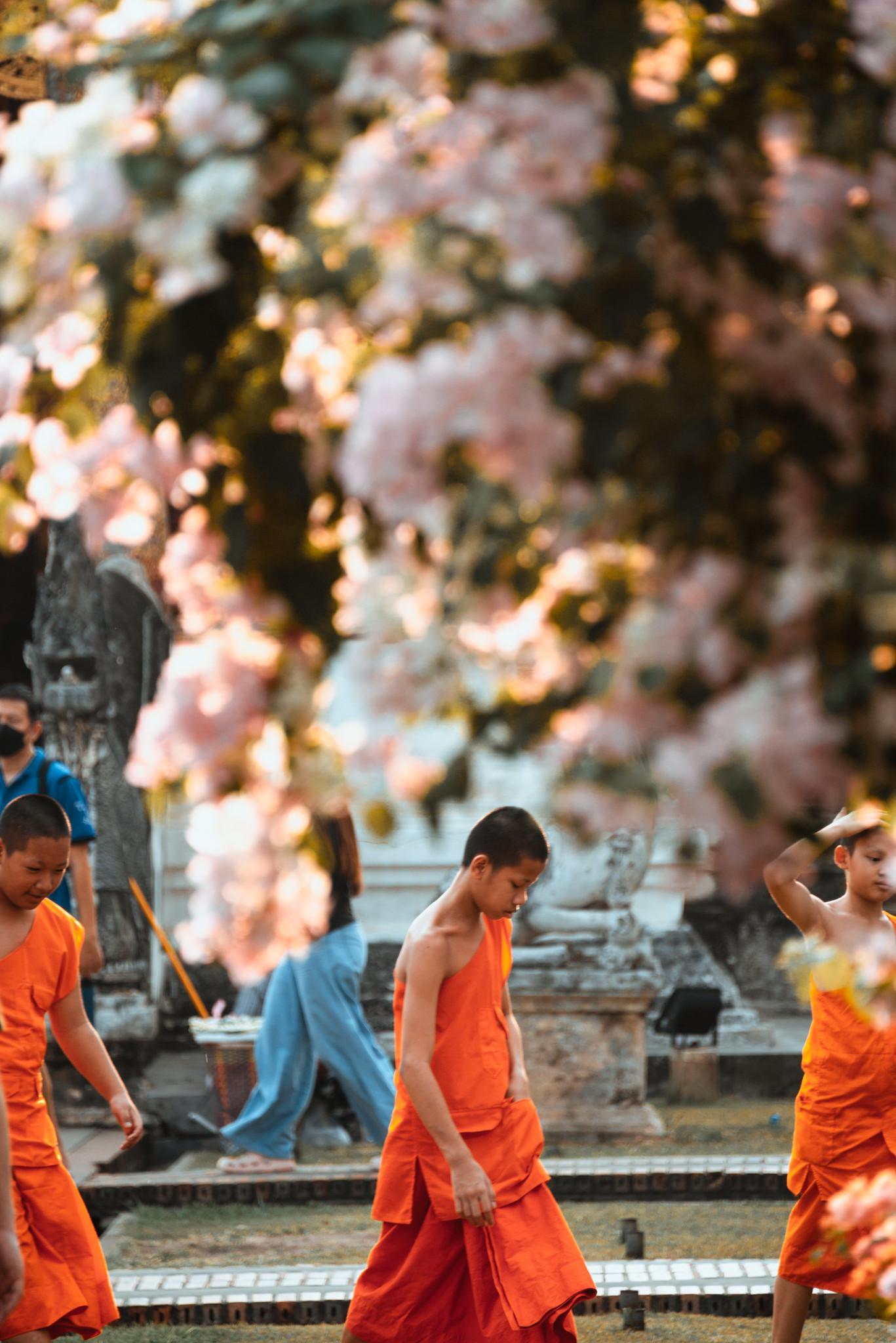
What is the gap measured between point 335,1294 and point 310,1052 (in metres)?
2.71

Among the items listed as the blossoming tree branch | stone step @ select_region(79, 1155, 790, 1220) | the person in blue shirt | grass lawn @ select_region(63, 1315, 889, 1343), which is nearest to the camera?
the blossoming tree branch

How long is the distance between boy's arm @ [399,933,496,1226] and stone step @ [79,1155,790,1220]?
3398 millimetres

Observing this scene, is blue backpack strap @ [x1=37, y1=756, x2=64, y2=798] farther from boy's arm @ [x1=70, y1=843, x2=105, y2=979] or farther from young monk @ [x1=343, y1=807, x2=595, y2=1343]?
young monk @ [x1=343, y1=807, x2=595, y2=1343]

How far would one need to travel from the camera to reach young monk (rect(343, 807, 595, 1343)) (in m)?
4.57

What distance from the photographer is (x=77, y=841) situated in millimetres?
6094

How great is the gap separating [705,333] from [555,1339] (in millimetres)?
3511

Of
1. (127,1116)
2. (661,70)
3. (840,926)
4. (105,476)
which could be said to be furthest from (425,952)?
(661,70)

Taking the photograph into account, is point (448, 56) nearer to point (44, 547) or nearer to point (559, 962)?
point (559, 962)

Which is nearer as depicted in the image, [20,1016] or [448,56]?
[448,56]

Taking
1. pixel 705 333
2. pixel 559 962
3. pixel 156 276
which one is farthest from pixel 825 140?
pixel 559 962

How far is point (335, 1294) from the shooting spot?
6094mm

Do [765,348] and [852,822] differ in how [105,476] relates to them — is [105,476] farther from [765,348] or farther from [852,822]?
[852,822]

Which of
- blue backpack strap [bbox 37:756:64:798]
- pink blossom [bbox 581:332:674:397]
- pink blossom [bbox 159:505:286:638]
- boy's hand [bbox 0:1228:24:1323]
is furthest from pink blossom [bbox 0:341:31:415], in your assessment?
blue backpack strap [bbox 37:756:64:798]

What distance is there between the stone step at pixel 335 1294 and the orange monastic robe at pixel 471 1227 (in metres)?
1.21
